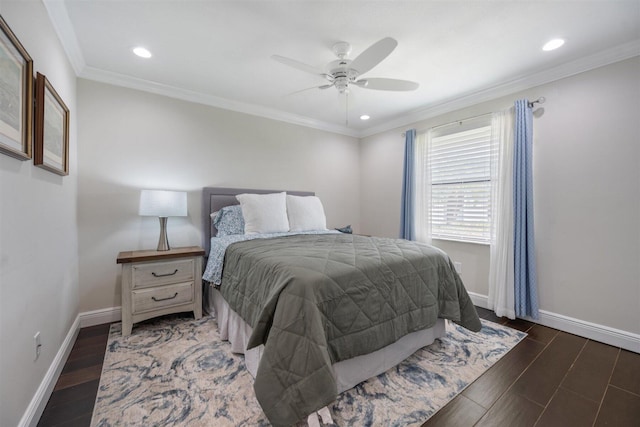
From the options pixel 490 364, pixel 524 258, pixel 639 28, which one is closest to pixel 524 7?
pixel 639 28

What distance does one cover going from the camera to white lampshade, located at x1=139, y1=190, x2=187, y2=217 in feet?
8.09

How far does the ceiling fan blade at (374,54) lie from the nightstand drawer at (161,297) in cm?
248

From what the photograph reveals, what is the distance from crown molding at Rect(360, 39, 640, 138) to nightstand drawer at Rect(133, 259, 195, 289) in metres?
3.43

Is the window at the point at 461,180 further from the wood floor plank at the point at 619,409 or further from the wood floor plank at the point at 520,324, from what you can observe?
the wood floor plank at the point at 619,409

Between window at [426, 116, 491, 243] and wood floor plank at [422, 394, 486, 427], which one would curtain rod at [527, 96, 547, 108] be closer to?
window at [426, 116, 491, 243]

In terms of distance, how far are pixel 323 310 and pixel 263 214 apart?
1748 mm

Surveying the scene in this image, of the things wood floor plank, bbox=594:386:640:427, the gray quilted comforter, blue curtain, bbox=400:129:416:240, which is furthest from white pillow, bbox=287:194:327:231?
wood floor plank, bbox=594:386:640:427

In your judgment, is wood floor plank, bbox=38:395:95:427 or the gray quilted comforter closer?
the gray quilted comforter

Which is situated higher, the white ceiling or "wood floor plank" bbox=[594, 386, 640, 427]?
the white ceiling

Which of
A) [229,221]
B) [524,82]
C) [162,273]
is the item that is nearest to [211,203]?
[229,221]

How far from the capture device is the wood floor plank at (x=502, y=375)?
159 cm

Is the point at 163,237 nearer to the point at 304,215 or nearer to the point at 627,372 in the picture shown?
the point at 304,215

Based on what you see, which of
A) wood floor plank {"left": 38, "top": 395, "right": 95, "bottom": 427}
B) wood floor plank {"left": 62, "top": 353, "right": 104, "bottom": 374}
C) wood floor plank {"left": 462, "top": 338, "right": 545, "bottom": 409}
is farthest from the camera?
wood floor plank {"left": 62, "top": 353, "right": 104, "bottom": 374}

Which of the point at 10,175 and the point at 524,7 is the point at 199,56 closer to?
the point at 10,175
